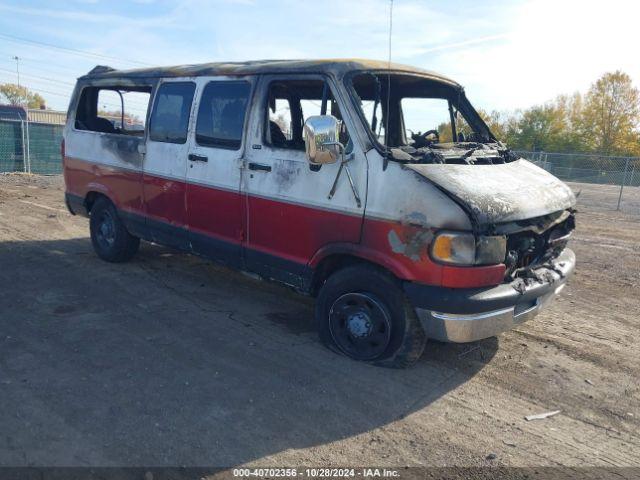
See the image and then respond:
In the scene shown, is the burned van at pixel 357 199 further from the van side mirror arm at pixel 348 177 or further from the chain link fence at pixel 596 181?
the chain link fence at pixel 596 181

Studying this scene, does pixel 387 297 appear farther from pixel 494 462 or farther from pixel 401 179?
pixel 494 462

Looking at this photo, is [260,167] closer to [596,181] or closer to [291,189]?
[291,189]

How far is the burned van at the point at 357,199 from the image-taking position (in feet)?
11.6

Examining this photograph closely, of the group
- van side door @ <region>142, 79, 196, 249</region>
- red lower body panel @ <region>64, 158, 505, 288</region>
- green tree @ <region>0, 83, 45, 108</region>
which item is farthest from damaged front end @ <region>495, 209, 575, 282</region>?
green tree @ <region>0, 83, 45, 108</region>

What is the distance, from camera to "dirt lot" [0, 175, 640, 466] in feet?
9.85

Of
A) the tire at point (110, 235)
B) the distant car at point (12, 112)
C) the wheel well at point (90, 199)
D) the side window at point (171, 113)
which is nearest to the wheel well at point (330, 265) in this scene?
the side window at point (171, 113)

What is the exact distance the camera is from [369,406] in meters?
3.48

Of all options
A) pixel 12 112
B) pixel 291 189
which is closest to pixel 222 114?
pixel 291 189

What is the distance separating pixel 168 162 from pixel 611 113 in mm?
54305

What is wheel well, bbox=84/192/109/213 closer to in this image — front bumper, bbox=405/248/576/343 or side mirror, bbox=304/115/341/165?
side mirror, bbox=304/115/341/165

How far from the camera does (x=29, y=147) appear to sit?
17812mm

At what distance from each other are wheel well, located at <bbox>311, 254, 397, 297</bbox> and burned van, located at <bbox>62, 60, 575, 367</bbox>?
0.6 inches

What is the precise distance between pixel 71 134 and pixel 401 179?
17.3 feet

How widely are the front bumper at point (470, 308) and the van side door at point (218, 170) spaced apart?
1996 millimetres
